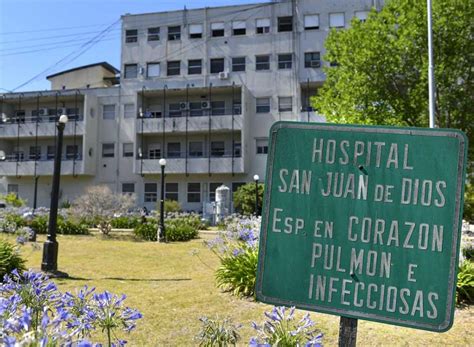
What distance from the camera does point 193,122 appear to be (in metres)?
Result: 35.7

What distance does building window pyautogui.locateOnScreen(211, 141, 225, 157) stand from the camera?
36.3 meters

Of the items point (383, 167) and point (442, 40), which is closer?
point (383, 167)

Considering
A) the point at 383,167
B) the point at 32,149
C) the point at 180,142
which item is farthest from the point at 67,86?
the point at 383,167

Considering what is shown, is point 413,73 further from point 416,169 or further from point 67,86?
point 67,86

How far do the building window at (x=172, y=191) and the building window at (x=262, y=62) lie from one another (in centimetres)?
1220

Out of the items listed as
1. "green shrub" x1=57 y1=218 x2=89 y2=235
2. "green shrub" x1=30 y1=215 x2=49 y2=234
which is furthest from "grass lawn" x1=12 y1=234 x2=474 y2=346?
"green shrub" x1=30 y1=215 x2=49 y2=234

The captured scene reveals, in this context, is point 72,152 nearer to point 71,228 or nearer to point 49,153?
point 49,153

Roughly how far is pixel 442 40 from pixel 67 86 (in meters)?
38.1

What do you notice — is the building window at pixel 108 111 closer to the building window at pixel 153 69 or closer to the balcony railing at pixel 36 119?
the balcony railing at pixel 36 119

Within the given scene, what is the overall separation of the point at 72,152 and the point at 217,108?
46.0ft

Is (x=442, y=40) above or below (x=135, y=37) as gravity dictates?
below

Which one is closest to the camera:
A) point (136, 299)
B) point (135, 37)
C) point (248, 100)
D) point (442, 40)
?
point (136, 299)

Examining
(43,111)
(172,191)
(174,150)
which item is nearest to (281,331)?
(172,191)

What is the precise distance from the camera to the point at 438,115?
1666 cm
